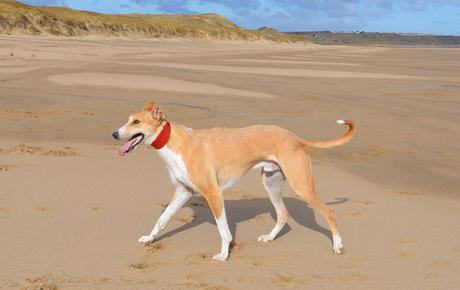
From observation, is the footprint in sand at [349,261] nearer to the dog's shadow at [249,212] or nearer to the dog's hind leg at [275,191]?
the dog's shadow at [249,212]

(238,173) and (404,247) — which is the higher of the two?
(238,173)

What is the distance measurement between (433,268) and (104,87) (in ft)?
44.6

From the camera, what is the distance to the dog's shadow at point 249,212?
6211 mm

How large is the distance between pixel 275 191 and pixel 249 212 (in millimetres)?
949

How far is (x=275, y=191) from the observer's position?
5.89 m

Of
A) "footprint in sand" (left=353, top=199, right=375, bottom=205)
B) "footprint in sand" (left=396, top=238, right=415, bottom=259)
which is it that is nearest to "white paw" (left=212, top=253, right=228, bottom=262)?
"footprint in sand" (left=396, top=238, right=415, bottom=259)

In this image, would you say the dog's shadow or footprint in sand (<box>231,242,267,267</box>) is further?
the dog's shadow

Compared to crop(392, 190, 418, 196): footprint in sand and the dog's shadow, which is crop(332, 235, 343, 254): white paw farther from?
crop(392, 190, 418, 196): footprint in sand

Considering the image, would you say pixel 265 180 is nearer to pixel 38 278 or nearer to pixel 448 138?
pixel 38 278

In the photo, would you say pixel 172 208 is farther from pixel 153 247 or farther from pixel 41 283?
pixel 41 283

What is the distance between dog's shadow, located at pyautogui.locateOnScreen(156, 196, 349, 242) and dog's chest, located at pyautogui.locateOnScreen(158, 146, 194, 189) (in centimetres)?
85

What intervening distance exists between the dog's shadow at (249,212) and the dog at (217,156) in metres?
0.70

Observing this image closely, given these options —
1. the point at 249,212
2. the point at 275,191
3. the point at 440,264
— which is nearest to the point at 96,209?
the point at 249,212

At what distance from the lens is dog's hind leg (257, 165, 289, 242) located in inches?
226
